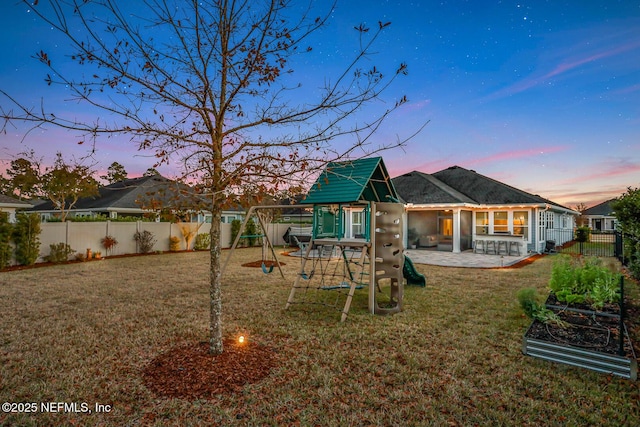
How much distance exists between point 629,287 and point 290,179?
1019cm

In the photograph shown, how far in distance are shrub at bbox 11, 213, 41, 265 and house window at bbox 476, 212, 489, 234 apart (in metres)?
A: 22.7

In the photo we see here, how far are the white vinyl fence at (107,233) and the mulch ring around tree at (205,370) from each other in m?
13.4

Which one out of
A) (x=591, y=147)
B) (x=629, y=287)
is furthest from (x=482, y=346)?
(x=591, y=147)

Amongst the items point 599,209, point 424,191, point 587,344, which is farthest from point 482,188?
point 599,209

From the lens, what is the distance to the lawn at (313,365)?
299 cm

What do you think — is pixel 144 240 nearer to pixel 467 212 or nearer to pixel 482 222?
pixel 467 212

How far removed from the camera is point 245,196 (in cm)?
340

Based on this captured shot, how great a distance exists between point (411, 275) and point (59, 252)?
14.7 metres

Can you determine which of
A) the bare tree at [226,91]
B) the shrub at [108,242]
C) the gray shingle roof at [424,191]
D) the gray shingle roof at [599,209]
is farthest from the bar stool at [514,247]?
the gray shingle roof at [599,209]

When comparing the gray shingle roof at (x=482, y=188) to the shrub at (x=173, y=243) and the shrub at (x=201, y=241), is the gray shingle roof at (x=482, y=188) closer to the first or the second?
the shrub at (x=201, y=241)

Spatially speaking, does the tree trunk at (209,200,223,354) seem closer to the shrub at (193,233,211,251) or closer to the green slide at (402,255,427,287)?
the green slide at (402,255,427,287)

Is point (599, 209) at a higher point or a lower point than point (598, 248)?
higher

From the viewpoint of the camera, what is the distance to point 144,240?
17281 millimetres

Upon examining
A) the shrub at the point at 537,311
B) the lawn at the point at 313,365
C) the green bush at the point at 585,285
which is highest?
the green bush at the point at 585,285
